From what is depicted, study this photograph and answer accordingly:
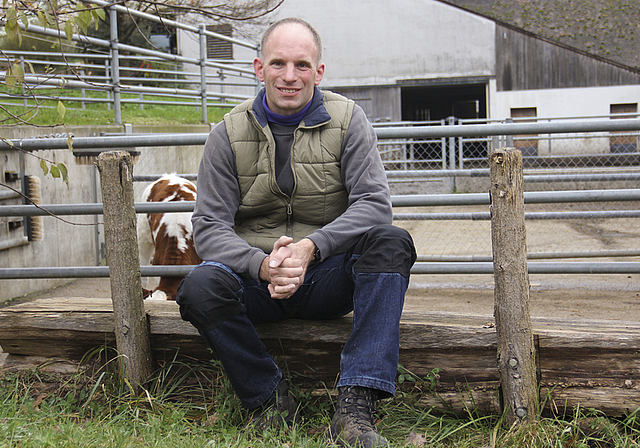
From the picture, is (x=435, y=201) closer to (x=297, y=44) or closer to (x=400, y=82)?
(x=297, y=44)

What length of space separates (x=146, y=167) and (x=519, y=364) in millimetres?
5429

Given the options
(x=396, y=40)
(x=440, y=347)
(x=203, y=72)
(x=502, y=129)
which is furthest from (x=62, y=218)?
(x=396, y=40)

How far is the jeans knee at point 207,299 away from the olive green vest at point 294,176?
1.11 feet

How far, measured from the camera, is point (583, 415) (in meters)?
2.22

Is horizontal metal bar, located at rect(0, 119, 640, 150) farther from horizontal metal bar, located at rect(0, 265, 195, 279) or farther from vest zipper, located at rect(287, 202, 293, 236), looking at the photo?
vest zipper, located at rect(287, 202, 293, 236)

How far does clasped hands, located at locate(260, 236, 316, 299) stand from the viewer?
210 centimetres

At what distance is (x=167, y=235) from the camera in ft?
13.0

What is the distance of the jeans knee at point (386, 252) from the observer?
83.1 inches

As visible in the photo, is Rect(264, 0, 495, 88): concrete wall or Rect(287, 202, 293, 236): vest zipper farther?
Rect(264, 0, 495, 88): concrete wall

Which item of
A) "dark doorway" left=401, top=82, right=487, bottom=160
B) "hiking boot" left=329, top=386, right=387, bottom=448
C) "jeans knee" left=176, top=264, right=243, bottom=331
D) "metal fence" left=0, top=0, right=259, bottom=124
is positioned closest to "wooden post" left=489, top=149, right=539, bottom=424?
"hiking boot" left=329, top=386, right=387, bottom=448

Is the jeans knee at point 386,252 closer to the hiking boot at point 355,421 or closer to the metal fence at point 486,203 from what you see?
the hiking boot at point 355,421

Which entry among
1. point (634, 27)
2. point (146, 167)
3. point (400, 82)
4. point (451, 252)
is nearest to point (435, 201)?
point (451, 252)

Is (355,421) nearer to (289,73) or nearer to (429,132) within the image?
(289,73)

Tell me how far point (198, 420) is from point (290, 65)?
1484mm
